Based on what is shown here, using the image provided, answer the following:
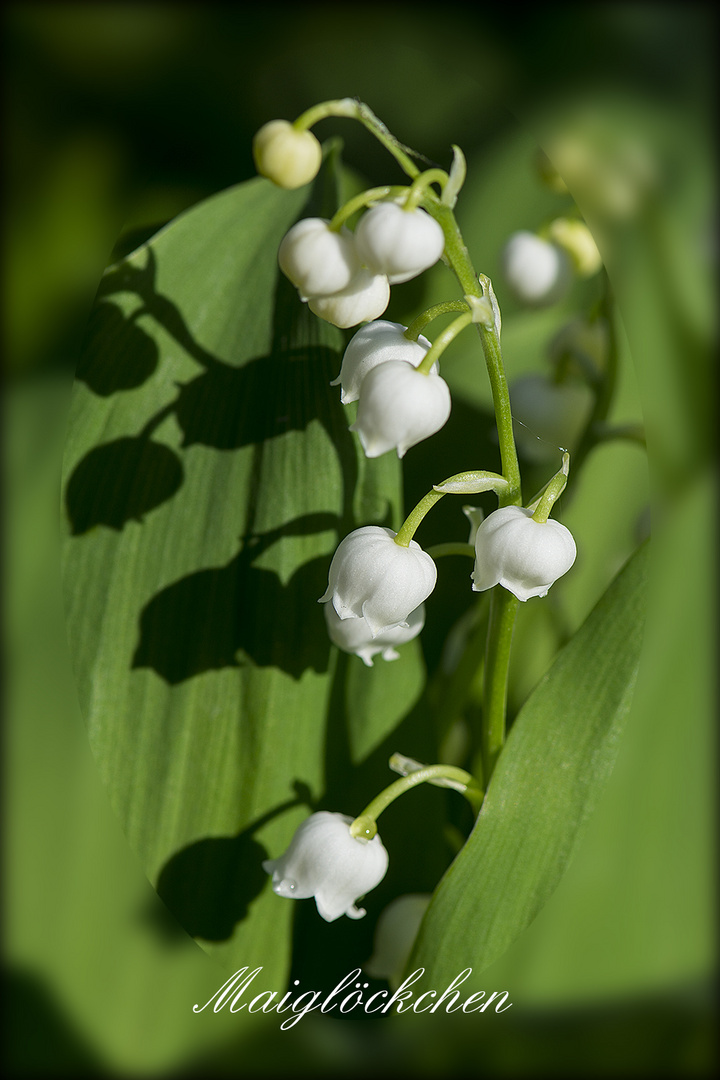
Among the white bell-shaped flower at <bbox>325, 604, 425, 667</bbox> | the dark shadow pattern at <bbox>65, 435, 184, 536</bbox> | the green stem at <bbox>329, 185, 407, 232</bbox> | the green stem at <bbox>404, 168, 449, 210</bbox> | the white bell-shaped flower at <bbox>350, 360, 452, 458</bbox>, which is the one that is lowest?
the white bell-shaped flower at <bbox>325, 604, 425, 667</bbox>

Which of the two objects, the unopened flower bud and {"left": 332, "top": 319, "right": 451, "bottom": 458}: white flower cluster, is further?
the unopened flower bud

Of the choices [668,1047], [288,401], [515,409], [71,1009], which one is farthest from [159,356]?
[668,1047]

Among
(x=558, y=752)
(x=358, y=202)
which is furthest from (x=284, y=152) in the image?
(x=558, y=752)

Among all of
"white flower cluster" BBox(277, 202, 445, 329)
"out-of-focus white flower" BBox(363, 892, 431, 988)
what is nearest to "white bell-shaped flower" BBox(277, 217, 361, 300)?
"white flower cluster" BBox(277, 202, 445, 329)

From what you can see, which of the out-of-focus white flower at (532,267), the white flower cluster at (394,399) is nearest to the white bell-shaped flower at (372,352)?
the white flower cluster at (394,399)

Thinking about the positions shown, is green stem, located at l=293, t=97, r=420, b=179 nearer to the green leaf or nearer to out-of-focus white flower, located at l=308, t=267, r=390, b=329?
out-of-focus white flower, located at l=308, t=267, r=390, b=329

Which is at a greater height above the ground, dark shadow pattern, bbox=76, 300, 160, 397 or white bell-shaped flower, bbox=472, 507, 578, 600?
dark shadow pattern, bbox=76, 300, 160, 397

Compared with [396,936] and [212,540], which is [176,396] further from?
[396,936]
